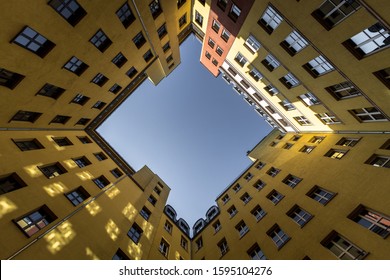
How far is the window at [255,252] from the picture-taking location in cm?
1895

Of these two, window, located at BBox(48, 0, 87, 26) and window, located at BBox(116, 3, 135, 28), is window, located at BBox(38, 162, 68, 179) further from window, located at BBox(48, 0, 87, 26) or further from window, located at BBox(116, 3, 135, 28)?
window, located at BBox(116, 3, 135, 28)

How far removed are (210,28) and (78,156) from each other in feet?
75.9

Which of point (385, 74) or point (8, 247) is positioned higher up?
point (8, 247)

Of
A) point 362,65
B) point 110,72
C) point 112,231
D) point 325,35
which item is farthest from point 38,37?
point 362,65

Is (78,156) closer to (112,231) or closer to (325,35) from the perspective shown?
(112,231)

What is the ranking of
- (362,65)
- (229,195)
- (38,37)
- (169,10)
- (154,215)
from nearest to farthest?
(38,37) < (362,65) < (169,10) < (154,215) < (229,195)

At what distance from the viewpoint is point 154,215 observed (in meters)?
27.6

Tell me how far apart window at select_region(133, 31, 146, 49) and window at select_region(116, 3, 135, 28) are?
268cm

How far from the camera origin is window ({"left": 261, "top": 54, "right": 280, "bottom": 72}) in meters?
24.5

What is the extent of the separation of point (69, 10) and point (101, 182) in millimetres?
16020

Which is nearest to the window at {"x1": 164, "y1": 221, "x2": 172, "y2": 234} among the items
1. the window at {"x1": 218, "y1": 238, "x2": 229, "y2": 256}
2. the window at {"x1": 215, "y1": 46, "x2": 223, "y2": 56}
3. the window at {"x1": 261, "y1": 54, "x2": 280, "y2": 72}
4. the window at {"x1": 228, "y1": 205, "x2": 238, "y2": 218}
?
the window at {"x1": 218, "y1": 238, "x2": 229, "y2": 256}

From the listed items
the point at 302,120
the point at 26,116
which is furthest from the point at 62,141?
the point at 302,120

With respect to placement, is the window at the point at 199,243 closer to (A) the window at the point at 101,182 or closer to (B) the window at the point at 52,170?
(A) the window at the point at 101,182

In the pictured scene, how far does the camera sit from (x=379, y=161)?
16438 millimetres
